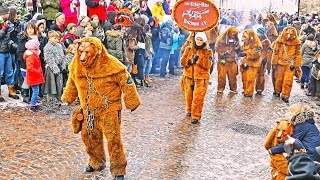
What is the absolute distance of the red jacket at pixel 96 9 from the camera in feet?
47.2

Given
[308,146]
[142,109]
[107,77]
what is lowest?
→ [142,109]

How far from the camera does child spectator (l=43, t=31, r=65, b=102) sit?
396 inches

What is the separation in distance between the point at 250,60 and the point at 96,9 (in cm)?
445

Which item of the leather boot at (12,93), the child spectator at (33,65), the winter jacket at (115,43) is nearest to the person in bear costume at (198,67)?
the winter jacket at (115,43)

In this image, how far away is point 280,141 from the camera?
634cm

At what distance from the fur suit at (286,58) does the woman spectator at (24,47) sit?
5914 millimetres

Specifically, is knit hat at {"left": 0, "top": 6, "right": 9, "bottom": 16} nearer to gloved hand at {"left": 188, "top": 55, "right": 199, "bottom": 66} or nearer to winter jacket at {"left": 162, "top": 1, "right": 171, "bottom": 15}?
gloved hand at {"left": 188, "top": 55, "right": 199, "bottom": 66}

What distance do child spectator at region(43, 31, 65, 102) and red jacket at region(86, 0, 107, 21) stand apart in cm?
433

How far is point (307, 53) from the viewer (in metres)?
14.5

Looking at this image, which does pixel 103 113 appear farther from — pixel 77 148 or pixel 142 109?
pixel 142 109

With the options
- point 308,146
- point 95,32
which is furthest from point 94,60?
point 95,32

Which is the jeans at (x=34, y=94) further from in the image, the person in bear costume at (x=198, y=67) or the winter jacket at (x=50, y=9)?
the winter jacket at (x=50, y=9)

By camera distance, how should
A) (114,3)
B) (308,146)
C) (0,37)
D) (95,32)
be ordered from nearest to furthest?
(308,146), (0,37), (95,32), (114,3)

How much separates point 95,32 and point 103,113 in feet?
17.8
